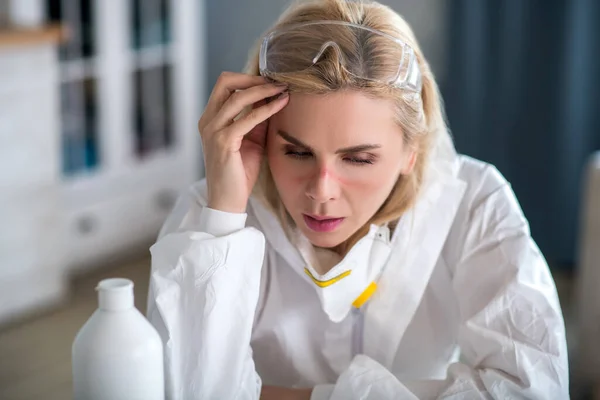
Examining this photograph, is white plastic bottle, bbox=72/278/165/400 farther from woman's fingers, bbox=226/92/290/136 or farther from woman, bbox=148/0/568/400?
woman's fingers, bbox=226/92/290/136

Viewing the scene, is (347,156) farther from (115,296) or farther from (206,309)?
(115,296)

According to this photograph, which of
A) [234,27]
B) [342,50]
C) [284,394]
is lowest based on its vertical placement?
[284,394]

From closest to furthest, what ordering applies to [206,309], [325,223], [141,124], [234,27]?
[206,309] → [325,223] → [141,124] → [234,27]

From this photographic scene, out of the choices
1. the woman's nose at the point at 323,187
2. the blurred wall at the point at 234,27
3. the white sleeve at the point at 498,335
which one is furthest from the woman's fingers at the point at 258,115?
the blurred wall at the point at 234,27

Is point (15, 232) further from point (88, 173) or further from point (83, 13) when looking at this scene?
point (83, 13)

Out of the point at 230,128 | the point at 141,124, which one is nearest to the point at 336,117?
the point at 230,128

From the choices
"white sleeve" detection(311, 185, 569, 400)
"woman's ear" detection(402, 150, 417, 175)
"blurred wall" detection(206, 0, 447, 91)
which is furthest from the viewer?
"blurred wall" detection(206, 0, 447, 91)

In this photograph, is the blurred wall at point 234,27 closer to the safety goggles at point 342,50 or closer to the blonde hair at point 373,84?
the blonde hair at point 373,84

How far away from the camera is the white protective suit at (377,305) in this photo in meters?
1.20

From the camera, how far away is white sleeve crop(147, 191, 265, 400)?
3.92ft

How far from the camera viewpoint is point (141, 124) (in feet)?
12.3

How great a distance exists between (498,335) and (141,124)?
108 inches

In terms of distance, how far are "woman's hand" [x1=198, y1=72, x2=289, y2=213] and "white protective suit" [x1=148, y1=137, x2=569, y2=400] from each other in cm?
4

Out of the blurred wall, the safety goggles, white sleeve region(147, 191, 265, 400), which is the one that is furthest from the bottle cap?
the blurred wall
